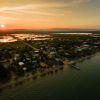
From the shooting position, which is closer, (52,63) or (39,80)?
(39,80)

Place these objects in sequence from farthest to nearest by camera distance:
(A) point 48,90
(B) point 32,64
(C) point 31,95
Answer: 1. (B) point 32,64
2. (A) point 48,90
3. (C) point 31,95

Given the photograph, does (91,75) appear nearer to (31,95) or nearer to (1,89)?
(31,95)

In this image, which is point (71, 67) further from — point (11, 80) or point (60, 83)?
point (11, 80)

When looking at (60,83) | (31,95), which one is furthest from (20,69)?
(60,83)

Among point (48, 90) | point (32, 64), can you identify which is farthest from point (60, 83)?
point (32, 64)

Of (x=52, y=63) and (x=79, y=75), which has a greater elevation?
(x=52, y=63)

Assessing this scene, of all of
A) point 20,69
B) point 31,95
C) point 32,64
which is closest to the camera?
point 31,95
